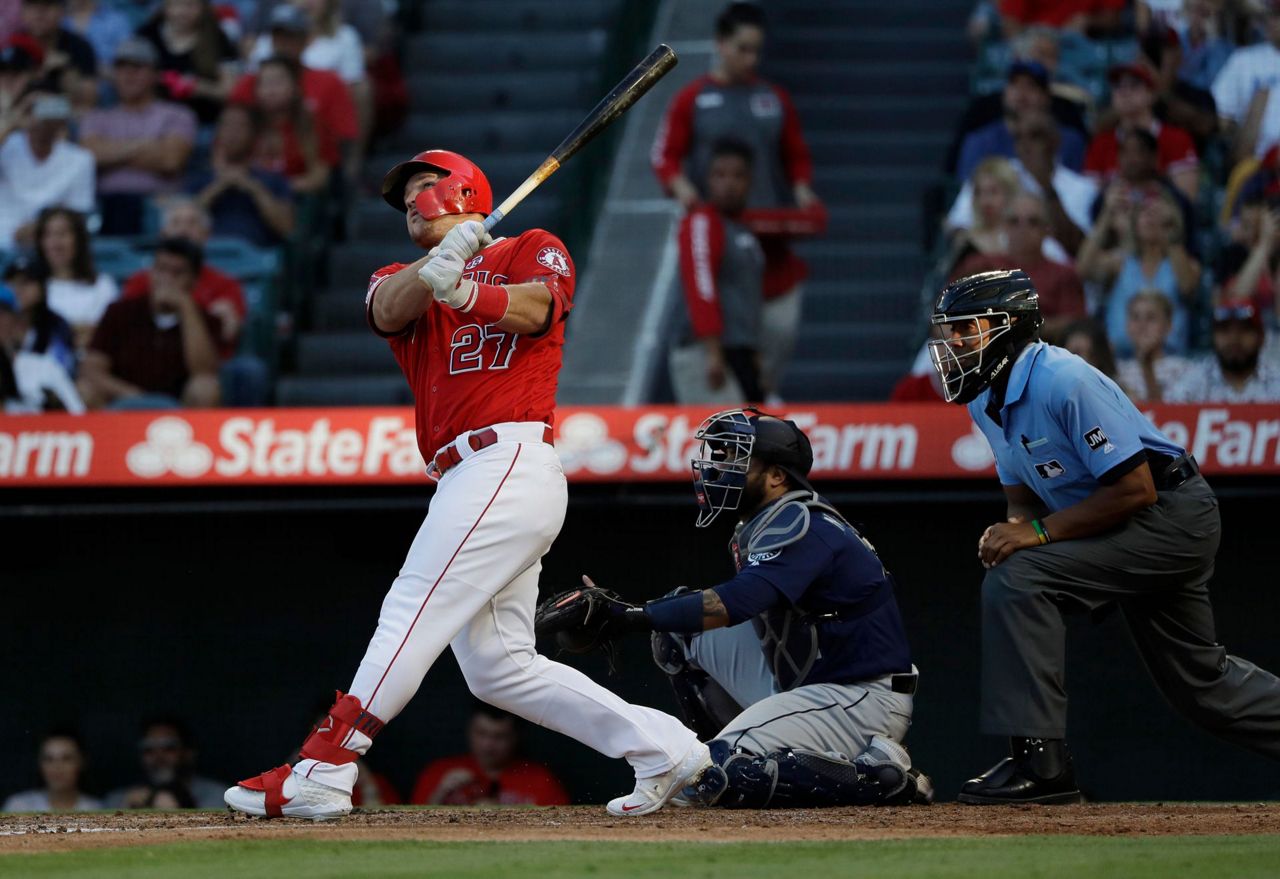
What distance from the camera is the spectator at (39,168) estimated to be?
8.49m

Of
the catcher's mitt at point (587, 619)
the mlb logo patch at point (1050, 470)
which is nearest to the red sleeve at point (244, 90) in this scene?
the catcher's mitt at point (587, 619)

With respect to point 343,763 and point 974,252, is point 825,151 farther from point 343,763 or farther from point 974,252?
point 343,763

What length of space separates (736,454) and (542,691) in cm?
96

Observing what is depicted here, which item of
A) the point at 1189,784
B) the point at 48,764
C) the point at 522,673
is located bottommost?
the point at 48,764

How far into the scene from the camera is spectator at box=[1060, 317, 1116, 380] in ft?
22.6

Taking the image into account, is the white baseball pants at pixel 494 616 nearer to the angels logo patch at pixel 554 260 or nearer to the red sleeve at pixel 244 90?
the angels logo patch at pixel 554 260

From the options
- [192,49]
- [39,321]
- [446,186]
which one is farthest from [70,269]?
[446,186]

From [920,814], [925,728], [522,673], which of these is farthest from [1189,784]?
[522,673]

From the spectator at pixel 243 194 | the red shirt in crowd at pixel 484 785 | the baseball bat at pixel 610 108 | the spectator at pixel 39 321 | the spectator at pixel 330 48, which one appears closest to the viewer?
the baseball bat at pixel 610 108

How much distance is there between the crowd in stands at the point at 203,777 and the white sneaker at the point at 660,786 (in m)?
2.63

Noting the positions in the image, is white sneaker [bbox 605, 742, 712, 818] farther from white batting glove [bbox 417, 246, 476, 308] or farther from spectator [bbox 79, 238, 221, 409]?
spectator [bbox 79, 238, 221, 409]

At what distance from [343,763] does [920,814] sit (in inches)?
55.2

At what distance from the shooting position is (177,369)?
7426 mm

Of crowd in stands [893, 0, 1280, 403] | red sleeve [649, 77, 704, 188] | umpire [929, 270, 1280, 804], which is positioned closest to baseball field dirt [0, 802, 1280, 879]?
umpire [929, 270, 1280, 804]
